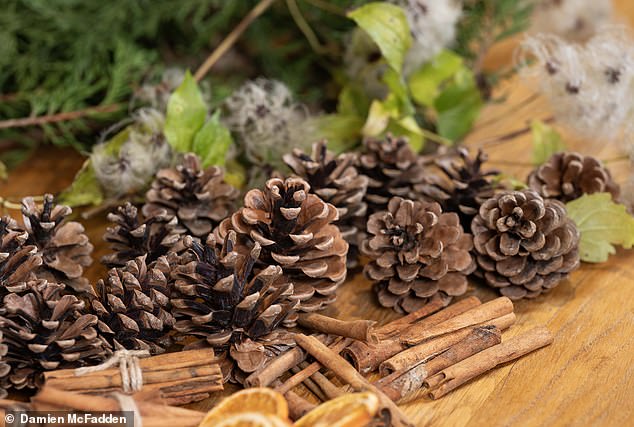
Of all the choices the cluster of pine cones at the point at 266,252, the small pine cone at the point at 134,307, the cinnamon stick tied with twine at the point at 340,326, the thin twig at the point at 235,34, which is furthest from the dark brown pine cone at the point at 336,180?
the thin twig at the point at 235,34

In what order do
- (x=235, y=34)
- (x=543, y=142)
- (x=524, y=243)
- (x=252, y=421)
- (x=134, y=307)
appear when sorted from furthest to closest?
1. (x=235, y=34)
2. (x=543, y=142)
3. (x=524, y=243)
4. (x=134, y=307)
5. (x=252, y=421)

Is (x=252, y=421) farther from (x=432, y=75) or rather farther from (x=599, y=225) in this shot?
(x=432, y=75)

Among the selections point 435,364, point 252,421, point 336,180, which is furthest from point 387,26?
point 252,421

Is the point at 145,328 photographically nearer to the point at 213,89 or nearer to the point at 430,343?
the point at 430,343

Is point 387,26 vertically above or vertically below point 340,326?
above

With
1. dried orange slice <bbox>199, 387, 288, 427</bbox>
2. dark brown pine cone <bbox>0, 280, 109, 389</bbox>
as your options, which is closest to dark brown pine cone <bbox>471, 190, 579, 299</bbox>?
dried orange slice <bbox>199, 387, 288, 427</bbox>

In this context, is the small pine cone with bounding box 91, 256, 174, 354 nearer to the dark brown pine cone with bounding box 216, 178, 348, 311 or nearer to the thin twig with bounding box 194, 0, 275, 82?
the dark brown pine cone with bounding box 216, 178, 348, 311

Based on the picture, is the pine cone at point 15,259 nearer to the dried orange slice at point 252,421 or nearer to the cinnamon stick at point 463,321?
the dried orange slice at point 252,421
